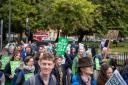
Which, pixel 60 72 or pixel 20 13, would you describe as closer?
pixel 60 72

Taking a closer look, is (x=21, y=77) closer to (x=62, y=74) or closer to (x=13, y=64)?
(x=62, y=74)

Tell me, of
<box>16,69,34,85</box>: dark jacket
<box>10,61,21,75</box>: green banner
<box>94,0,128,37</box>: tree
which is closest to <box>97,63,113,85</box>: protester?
<box>16,69,34,85</box>: dark jacket

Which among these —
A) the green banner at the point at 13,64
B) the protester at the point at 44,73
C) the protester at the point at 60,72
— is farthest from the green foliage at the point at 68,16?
the protester at the point at 44,73

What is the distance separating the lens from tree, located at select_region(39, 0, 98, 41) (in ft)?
214

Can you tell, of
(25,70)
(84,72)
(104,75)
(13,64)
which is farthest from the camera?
(13,64)

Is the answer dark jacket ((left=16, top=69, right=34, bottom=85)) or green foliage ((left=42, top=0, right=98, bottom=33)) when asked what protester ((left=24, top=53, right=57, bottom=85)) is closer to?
dark jacket ((left=16, top=69, right=34, bottom=85))

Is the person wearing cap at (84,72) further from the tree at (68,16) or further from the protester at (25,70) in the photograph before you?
the tree at (68,16)

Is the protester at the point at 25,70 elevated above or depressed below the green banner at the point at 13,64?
above

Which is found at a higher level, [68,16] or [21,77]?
[21,77]

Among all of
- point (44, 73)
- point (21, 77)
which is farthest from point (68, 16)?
point (44, 73)

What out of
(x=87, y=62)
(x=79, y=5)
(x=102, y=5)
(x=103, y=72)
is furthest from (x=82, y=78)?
(x=102, y=5)

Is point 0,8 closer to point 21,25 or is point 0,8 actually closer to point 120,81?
point 21,25

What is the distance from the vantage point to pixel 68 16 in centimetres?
6525

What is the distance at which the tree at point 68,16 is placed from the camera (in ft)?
214
